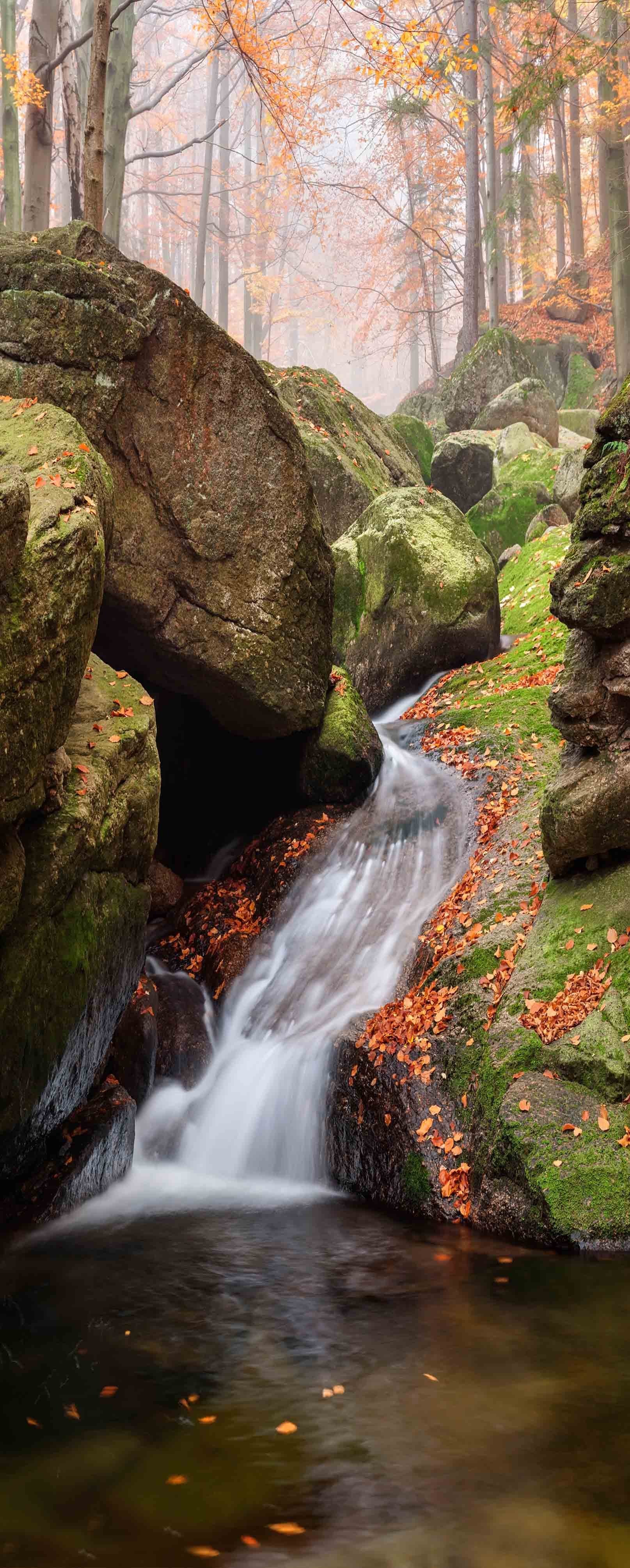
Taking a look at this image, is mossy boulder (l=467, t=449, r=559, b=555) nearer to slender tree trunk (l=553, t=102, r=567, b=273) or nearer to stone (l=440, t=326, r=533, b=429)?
stone (l=440, t=326, r=533, b=429)

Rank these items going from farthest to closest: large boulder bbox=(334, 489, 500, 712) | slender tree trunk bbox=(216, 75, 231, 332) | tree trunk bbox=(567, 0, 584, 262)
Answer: slender tree trunk bbox=(216, 75, 231, 332)
tree trunk bbox=(567, 0, 584, 262)
large boulder bbox=(334, 489, 500, 712)

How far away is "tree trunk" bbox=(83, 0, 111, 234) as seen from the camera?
1016cm

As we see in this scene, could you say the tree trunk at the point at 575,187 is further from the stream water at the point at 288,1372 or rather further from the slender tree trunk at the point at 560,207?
the stream water at the point at 288,1372

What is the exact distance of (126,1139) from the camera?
6750 mm

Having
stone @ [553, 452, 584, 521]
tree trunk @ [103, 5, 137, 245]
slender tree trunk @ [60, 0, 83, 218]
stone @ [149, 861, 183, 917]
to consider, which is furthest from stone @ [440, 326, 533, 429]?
stone @ [149, 861, 183, 917]

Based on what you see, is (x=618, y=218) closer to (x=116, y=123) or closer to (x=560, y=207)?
(x=116, y=123)

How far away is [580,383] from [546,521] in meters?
11.1

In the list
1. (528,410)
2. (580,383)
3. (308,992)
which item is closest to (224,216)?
(580,383)

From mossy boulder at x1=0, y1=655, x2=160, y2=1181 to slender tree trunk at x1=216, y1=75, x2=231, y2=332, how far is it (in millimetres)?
23516

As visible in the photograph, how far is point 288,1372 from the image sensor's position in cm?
422

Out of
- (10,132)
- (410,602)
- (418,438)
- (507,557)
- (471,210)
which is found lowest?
(410,602)

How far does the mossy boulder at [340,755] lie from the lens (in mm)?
9609

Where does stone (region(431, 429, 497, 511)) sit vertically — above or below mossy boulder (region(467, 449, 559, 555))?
above

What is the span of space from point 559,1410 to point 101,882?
3.49 m
